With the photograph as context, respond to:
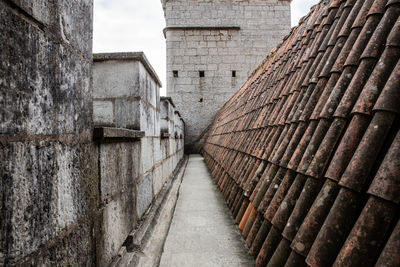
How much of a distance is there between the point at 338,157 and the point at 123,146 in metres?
1.34

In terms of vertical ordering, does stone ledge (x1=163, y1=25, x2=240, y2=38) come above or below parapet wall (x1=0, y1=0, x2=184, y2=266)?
above

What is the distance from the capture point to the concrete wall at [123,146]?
4.62 ft

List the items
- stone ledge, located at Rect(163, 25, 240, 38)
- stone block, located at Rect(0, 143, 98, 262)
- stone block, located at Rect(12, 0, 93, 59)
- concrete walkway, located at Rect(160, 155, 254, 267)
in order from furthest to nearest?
stone ledge, located at Rect(163, 25, 240, 38), concrete walkway, located at Rect(160, 155, 254, 267), stone block, located at Rect(12, 0, 93, 59), stone block, located at Rect(0, 143, 98, 262)

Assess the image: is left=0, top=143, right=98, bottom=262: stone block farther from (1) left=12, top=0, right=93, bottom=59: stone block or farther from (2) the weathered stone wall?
(1) left=12, top=0, right=93, bottom=59: stone block

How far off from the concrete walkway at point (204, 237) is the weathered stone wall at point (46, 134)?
2.35 feet

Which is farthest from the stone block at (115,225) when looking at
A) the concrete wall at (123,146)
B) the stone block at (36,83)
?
the stone block at (36,83)

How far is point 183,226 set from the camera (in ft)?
7.18

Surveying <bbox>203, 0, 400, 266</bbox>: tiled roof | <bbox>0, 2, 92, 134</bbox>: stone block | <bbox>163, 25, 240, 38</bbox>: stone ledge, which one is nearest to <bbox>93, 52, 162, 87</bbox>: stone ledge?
<bbox>0, 2, 92, 134</bbox>: stone block

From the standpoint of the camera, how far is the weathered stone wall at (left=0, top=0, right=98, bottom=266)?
0.68 metres

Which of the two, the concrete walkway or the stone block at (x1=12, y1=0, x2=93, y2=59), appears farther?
the concrete walkway

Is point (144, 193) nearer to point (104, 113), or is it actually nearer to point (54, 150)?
point (104, 113)

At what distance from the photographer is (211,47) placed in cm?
1107

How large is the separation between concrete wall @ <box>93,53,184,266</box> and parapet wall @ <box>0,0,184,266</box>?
1 centimetres

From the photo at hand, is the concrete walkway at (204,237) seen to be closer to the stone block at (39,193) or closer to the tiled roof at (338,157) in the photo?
the tiled roof at (338,157)
